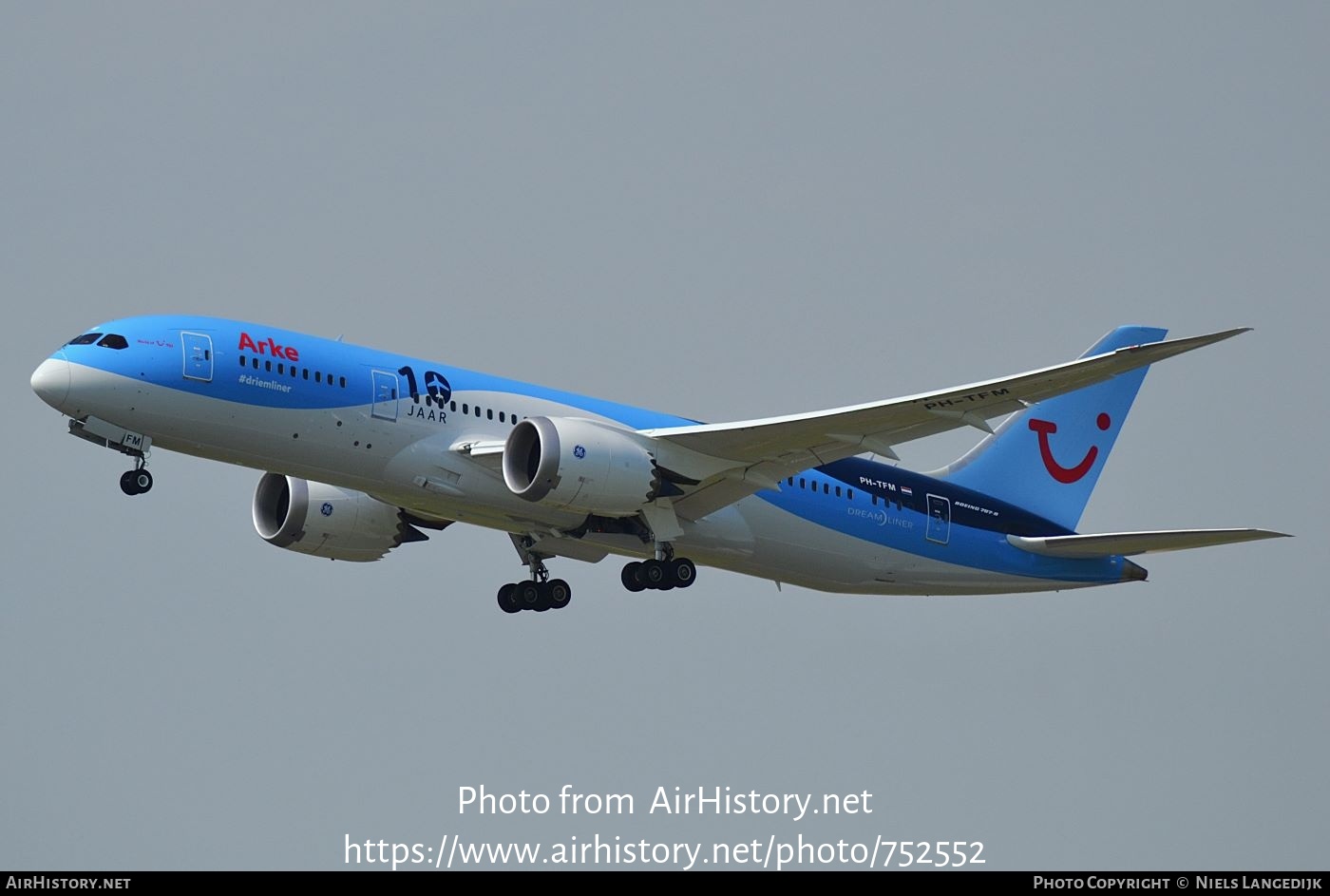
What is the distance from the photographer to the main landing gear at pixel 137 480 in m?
35.7

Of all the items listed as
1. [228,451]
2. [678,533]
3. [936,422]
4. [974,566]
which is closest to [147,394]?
[228,451]

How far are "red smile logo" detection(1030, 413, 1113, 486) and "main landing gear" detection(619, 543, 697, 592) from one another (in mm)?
11604

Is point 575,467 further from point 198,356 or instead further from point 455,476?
point 198,356

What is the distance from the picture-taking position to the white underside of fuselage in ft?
116

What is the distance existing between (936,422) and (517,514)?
905cm

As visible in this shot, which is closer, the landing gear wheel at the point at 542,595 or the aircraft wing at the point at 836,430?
the aircraft wing at the point at 836,430

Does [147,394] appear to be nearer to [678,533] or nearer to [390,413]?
[390,413]

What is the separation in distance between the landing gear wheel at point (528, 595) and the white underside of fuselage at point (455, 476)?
123 cm

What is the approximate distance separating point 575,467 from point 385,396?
159 inches

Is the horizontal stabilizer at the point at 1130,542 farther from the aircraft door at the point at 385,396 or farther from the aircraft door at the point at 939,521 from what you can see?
the aircraft door at the point at 385,396

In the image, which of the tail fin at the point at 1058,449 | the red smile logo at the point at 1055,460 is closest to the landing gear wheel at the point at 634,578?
the tail fin at the point at 1058,449

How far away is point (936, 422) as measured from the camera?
37.2 m

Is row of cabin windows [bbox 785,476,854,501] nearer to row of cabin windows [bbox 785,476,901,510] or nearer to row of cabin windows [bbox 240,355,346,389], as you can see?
row of cabin windows [bbox 785,476,901,510]

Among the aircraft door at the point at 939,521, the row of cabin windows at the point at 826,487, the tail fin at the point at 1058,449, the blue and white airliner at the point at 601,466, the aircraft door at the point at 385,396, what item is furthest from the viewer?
the tail fin at the point at 1058,449
